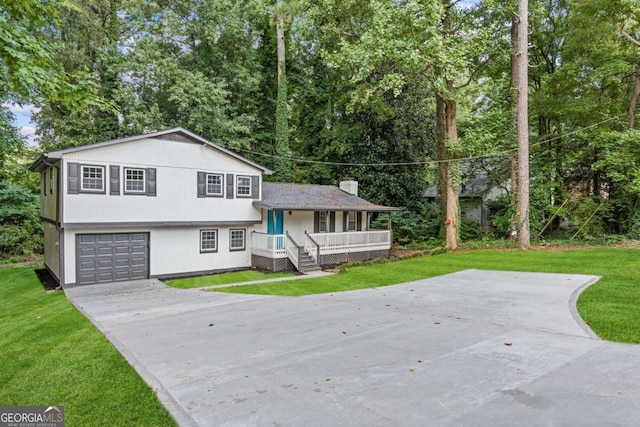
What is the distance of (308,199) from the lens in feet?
63.2

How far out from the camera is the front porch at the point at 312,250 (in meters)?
16.7

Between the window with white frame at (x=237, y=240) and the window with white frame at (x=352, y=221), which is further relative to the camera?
the window with white frame at (x=352, y=221)

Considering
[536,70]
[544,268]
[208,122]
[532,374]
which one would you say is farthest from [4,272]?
[536,70]

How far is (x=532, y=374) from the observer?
498 centimetres

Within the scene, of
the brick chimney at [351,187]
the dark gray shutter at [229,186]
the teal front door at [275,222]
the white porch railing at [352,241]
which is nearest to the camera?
the dark gray shutter at [229,186]

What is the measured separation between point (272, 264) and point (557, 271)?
10.7m

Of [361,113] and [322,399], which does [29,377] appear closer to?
[322,399]

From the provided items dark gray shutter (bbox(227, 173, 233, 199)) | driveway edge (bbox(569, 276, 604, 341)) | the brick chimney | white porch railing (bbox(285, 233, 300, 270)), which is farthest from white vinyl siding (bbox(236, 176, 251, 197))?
driveway edge (bbox(569, 276, 604, 341))

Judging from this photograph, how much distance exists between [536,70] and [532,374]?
78.6ft

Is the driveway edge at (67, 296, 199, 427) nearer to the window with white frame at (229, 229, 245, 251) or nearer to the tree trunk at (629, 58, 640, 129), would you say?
the window with white frame at (229, 229, 245, 251)

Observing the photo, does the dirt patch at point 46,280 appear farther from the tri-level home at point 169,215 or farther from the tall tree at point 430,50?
the tall tree at point 430,50

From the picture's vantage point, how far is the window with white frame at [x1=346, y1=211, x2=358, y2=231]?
21.4 meters

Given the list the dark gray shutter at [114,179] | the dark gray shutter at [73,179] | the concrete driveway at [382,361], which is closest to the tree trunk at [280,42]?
the dark gray shutter at [114,179]

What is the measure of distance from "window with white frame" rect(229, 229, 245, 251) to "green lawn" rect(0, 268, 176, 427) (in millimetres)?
8264
